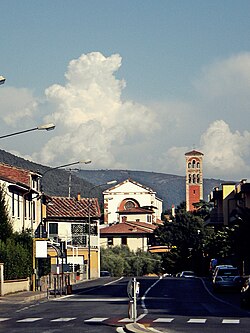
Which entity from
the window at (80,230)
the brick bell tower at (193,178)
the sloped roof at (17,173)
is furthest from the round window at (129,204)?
the sloped roof at (17,173)

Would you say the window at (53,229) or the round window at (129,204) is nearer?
the window at (53,229)

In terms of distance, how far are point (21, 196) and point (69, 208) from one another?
93.8 ft

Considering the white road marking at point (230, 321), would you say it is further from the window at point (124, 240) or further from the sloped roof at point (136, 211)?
the sloped roof at point (136, 211)

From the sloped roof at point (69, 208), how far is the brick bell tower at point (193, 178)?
85080mm

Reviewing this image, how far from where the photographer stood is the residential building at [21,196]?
6259 cm

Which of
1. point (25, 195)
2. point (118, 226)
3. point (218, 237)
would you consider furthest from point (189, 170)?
point (25, 195)

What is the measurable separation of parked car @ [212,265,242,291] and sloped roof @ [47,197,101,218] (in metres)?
40.8

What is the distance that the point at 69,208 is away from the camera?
312 feet

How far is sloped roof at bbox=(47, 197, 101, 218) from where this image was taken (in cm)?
9331

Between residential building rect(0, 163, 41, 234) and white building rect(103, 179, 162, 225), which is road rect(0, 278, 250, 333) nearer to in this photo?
residential building rect(0, 163, 41, 234)

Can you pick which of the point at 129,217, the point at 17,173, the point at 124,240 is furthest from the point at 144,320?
the point at 129,217

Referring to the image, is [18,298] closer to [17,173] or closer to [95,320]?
[95,320]

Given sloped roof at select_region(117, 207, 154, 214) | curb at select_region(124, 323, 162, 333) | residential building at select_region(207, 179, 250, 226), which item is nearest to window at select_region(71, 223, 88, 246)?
residential building at select_region(207, 179, 250, 226)

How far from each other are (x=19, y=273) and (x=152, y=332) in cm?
3051
